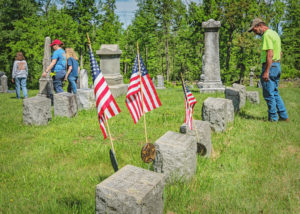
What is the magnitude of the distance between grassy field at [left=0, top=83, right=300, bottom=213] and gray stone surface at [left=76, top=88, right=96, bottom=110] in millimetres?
1825

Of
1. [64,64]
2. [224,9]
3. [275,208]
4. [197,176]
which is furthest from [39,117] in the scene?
[224,9]

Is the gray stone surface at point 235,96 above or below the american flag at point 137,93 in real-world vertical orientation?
below

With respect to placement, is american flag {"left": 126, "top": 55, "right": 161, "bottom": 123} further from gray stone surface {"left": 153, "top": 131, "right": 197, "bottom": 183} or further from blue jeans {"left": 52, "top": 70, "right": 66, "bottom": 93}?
blue jeans {"left": 52, "top": 70, "right": 66, "bottom": 93}

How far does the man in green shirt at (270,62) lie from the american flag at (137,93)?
11.3 feet

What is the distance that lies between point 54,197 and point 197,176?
183cm

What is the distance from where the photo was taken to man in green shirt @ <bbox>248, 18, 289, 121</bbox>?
18.9ft

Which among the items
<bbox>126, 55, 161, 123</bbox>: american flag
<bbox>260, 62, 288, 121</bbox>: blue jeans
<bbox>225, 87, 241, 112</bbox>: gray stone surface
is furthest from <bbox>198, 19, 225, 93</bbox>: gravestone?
<bbox>126, 55, 161, 123</bbox>: american flag

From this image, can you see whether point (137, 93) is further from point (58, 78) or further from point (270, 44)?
point (58, 78)

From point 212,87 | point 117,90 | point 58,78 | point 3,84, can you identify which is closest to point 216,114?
point 58,78

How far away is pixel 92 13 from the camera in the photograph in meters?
34.2

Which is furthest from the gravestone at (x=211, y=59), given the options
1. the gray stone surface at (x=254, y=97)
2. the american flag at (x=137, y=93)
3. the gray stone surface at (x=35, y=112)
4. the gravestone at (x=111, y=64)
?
the american flag at (x=137, y=93)

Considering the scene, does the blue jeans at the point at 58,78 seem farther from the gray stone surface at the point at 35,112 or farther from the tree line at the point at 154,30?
the tree line at the point at 154,30

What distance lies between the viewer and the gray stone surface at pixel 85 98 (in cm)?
831

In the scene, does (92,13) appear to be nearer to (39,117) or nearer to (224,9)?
(224,9)
